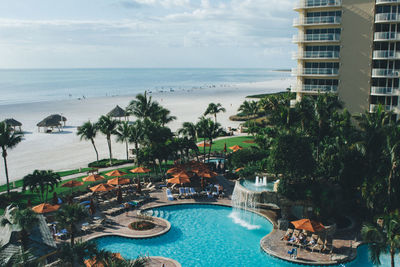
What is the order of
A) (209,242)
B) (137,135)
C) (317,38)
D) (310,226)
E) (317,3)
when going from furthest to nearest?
(317,38) < (317,3) < (137,135) < (209,242) < (310,226)

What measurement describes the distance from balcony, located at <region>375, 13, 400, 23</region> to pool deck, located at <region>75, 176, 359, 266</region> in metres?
26.6

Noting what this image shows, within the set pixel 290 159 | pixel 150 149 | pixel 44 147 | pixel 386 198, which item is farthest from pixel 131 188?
pixel 44 147

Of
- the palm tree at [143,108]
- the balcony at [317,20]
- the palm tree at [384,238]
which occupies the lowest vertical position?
the palm tree at [384,238]

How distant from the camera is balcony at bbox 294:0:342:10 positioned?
43159 mm

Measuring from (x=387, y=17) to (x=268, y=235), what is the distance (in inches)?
1180

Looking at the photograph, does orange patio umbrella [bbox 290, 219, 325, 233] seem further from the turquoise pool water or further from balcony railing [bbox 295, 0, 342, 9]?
balcony railing [bbox 295, 0, 342, 9]

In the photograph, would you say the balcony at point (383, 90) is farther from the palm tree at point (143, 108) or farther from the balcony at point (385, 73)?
the palm tree at point (143, 108)

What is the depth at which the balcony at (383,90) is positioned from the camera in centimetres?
4066

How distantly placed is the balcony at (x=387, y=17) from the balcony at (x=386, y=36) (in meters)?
1.41

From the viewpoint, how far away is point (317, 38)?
45469 mm

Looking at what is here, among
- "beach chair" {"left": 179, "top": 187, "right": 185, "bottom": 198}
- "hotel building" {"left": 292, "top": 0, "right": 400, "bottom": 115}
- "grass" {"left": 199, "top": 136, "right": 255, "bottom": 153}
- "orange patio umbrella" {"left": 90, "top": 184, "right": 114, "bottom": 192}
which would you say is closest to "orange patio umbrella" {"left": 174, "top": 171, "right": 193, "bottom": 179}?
"beach chair" {"left": 179, "top": 187, "right": 185, "bottom": 198}

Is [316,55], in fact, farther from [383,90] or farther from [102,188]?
[102,188]

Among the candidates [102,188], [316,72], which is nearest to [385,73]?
[316,72]

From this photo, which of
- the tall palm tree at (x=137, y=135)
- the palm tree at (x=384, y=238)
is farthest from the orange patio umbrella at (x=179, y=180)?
the palm tree at (x=384, y=238)
